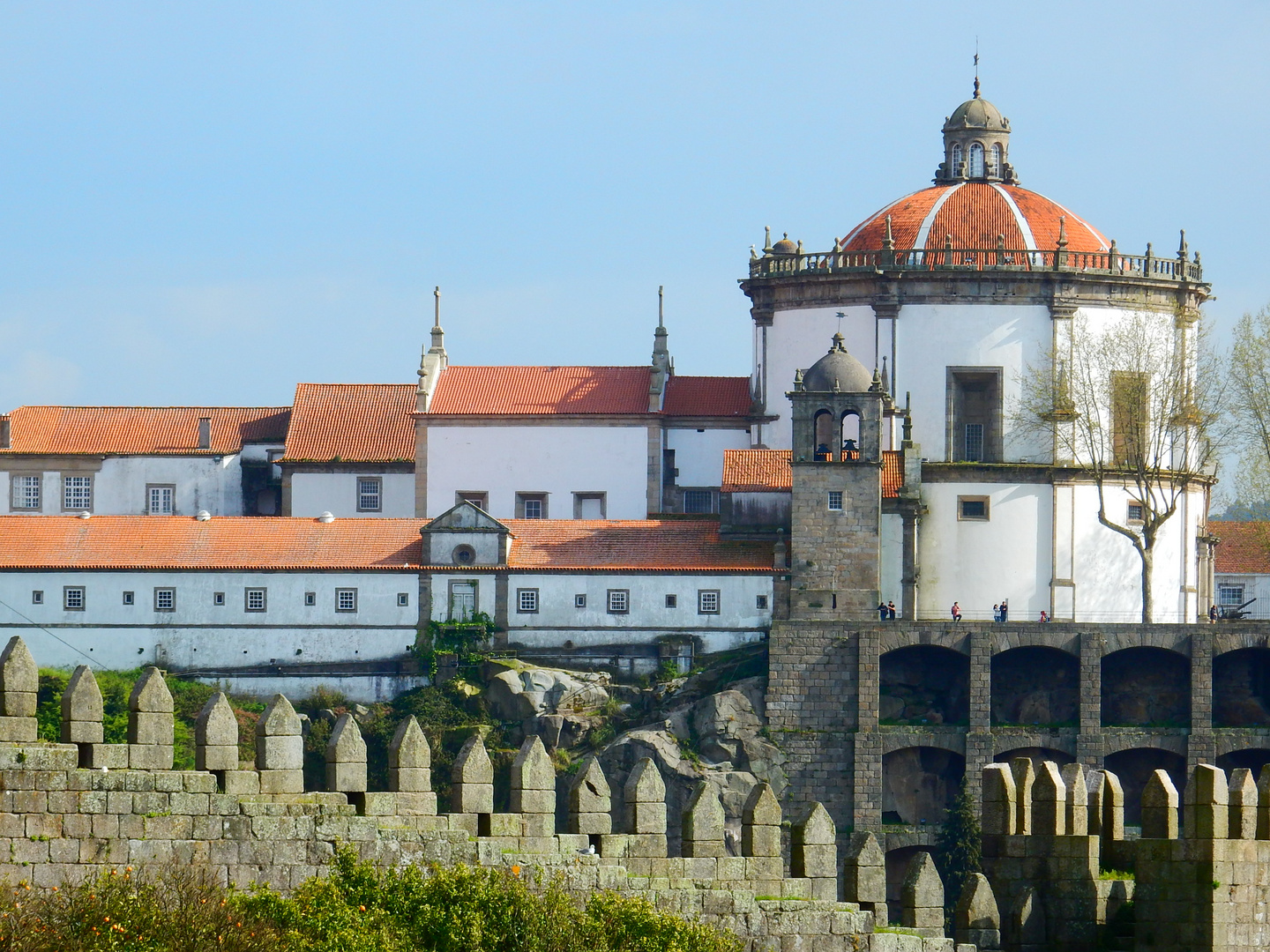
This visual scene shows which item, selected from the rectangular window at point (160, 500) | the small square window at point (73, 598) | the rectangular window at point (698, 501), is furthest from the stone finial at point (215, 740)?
the rectangular window at point (160, 500)

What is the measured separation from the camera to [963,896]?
3759 cm

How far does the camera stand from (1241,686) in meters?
71.8

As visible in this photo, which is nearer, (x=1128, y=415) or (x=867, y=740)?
(x=867, y=740)

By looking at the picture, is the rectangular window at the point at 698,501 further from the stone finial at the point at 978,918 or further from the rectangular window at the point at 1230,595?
the stone finial at the point at 978,918

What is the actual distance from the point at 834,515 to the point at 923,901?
32.9 m

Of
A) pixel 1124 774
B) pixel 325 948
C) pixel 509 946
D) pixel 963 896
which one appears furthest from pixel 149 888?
pixel 1124 774

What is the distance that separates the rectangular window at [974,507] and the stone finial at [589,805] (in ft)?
134

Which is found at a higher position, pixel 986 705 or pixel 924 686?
pixel 924 686

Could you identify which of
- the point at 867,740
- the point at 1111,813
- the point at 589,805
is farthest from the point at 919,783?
the point at 589,805

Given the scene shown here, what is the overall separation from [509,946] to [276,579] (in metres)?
39.0

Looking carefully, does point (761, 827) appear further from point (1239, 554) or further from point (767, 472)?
point (1239, 554)

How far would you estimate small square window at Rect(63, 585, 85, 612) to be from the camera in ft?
230

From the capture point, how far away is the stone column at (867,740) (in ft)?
221

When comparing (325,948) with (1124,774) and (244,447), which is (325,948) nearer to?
(1124,774)
